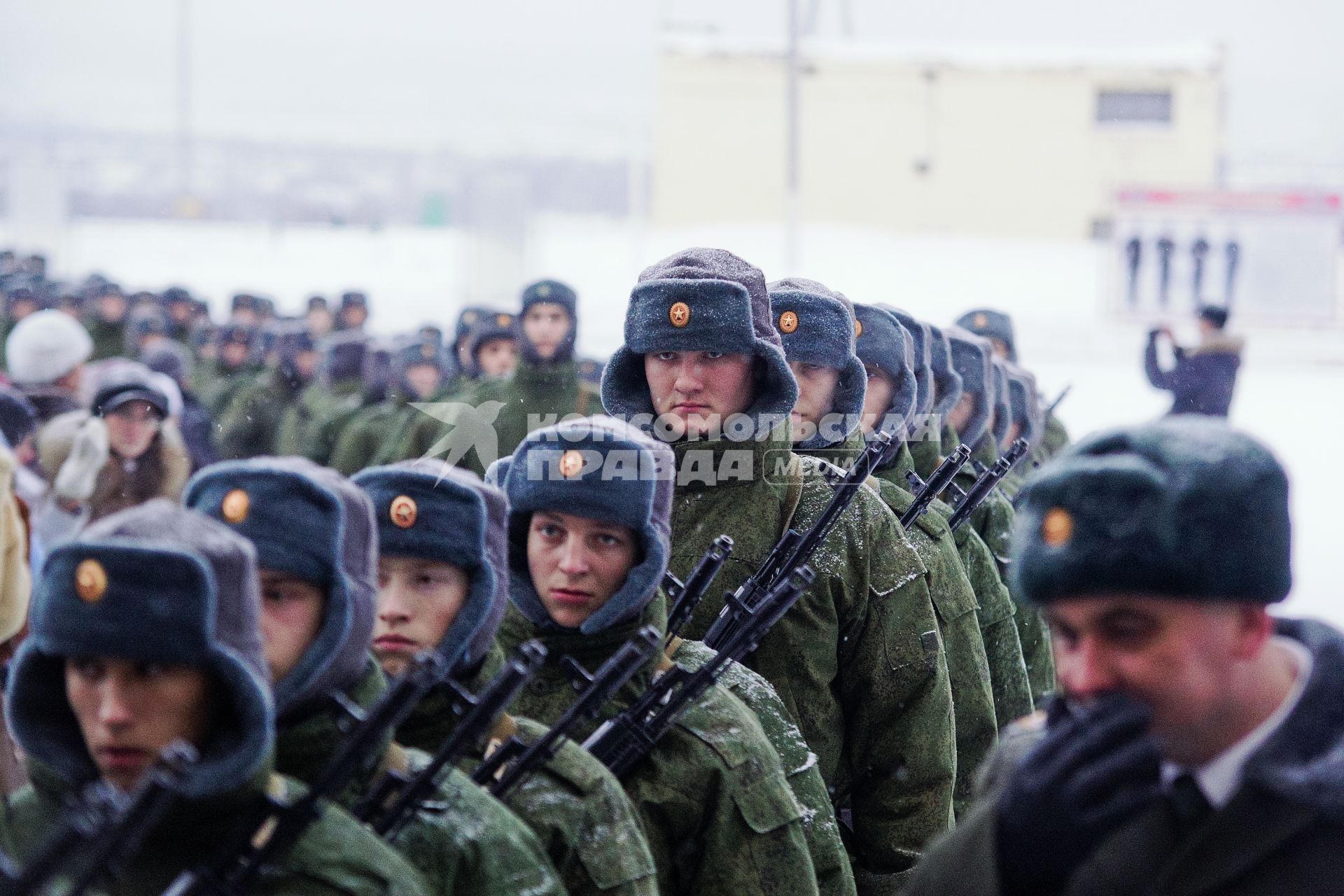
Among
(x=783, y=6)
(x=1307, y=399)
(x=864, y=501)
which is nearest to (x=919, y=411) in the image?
(x=864, y=501)

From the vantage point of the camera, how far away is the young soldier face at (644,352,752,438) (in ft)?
15.0

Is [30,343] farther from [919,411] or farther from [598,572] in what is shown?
[598,572]

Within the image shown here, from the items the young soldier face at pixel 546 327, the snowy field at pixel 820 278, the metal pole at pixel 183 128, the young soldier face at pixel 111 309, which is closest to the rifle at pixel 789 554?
the young soldier face at pixel 546 327

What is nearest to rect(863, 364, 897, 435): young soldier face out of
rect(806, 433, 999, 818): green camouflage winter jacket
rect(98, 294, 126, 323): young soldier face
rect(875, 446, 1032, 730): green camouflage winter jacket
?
rect(875, 446, 1032, 730): green camouflage winter jacket

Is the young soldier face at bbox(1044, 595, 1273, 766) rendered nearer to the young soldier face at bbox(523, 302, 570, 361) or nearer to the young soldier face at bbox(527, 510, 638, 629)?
the young soldier face at bbox(527, 510, 638, 629)

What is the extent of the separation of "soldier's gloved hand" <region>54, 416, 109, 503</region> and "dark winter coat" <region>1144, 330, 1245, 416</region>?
25.2 ft

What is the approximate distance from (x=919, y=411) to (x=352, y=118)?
37414mm

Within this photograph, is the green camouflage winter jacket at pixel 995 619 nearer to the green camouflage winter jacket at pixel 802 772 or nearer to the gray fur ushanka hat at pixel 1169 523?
the green camouflage winter jacket at pixel 802 772

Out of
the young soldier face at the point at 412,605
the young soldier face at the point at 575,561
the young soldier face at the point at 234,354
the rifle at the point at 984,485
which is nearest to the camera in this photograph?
the young soldier face at the point at 412,605

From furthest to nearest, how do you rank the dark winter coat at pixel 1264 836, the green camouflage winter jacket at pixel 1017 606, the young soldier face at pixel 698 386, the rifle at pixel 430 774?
Answer: the green camouflage winter jacket at pixel 1017 606, the young soldier face at pixel 698 386, the rifle at pixel 430 774, the dark winter coat at pixel 1264 836

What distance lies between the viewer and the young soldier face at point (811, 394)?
5.22m

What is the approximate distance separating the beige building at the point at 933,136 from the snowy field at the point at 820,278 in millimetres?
572

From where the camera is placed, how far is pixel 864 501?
4.78 metres

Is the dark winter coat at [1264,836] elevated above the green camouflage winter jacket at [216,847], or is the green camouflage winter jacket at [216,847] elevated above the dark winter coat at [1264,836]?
the dark winter coat at [1264,836]
